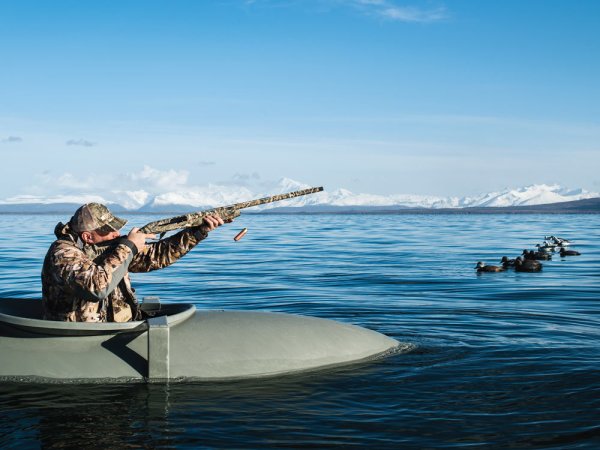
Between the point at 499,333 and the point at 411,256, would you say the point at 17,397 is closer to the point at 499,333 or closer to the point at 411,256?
the point at 499,333

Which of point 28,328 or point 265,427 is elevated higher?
point 28,328

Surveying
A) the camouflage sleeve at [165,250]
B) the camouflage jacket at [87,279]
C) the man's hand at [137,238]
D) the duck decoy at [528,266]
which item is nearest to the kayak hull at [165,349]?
the camouflage jacket at [87,279]

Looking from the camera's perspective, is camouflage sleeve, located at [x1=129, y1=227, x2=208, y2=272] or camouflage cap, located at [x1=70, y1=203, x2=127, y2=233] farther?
camouflage sleeve, located at [x1=129, y1=227, x2=208, y2=272]

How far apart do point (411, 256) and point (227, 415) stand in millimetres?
21397

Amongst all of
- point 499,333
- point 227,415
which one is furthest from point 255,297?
point 227,415

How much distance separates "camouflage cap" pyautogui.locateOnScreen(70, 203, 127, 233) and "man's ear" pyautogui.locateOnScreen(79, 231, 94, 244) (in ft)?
0.16

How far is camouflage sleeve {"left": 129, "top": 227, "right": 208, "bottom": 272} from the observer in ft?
28.0

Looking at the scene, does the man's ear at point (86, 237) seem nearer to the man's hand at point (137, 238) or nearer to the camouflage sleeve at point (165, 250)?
the man's hand at point (137, 238)

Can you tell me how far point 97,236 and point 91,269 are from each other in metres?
0.47

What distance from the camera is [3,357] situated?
771 centimetres

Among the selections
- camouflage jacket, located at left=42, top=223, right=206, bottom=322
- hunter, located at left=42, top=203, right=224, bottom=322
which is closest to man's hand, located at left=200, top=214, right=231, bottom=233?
camouflage jacket, located at left=42, top=223, right=206, bottom=322

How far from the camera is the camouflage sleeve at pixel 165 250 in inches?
336

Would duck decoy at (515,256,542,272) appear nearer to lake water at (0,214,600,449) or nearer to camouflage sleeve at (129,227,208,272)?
lake water at (0,214,600,449)

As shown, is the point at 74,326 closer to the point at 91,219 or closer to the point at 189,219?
the point at 91,219
